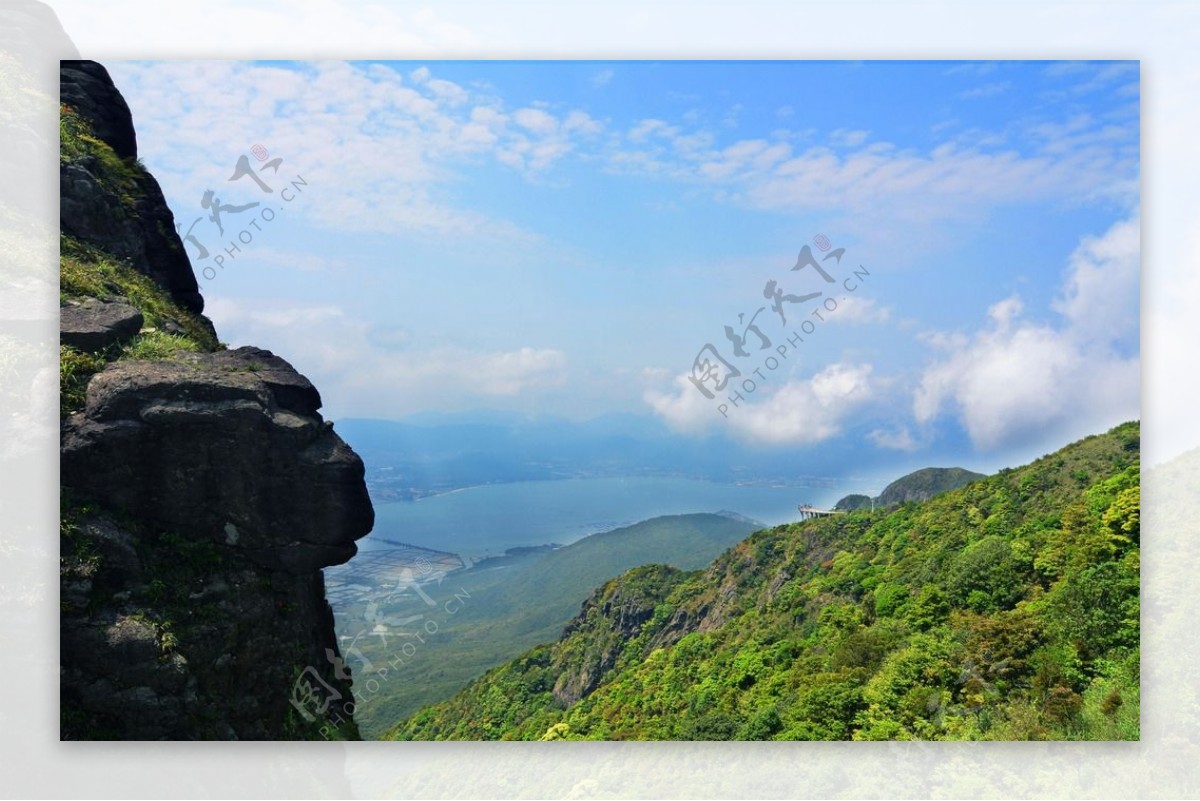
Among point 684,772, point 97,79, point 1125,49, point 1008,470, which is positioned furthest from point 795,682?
point 97,79

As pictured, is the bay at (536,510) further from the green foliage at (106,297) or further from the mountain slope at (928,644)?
the green foliage at (106,297)

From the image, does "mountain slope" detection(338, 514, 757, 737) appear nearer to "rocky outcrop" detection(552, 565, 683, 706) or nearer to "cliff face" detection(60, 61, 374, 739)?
"cliff face" detection(60, 61, 374, 739)

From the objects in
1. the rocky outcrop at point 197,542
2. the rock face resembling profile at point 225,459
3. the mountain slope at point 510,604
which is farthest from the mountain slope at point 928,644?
the rock face resembling profile at point 225,459

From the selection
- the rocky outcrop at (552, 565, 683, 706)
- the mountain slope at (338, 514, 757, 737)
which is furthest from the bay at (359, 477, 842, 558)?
the rocky outcrop at (552, 565, 683, 706)

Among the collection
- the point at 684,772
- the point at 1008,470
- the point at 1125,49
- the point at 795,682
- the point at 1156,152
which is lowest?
the point at 684,772

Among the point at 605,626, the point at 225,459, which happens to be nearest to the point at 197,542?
the point at 225,459

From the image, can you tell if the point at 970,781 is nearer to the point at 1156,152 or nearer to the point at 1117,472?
the point at 1117,472
